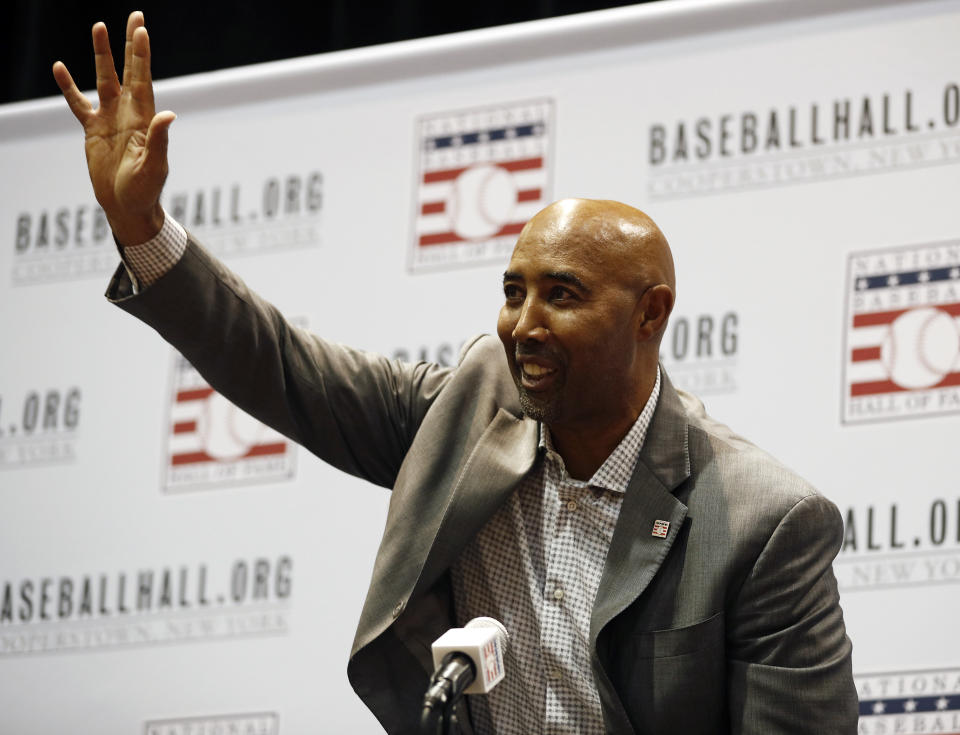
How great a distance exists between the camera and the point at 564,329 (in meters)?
2.28

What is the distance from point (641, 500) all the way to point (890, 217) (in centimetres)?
125

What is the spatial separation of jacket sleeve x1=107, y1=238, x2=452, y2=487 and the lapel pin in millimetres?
516

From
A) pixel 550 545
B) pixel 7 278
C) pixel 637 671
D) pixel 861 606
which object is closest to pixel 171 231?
pixel 550 545

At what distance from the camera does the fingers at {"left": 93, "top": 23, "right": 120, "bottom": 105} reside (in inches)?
88.1

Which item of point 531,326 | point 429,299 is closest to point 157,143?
point 531,326

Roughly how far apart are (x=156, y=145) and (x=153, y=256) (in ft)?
0.61

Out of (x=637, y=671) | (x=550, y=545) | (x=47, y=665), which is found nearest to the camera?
(x=637, y=671)

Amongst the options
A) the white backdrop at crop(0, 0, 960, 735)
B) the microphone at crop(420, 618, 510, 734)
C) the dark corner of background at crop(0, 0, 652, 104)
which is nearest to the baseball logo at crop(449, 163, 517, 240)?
the white backdrop at crop(0, 0, 960, 735)

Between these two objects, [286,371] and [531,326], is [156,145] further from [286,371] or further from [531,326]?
[531,326]

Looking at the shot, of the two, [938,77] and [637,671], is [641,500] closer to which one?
[637,671]

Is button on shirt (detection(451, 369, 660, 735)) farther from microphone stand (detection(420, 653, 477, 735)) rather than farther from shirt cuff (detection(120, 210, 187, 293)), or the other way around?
shirt cuff (detection(120, 210, 187, 293))

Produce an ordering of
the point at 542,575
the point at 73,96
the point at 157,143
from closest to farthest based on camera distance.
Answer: the point at 157,143 → the point at 73,96 → the point at 542,575

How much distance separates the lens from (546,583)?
233cm

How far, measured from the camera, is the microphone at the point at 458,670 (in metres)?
1.74
